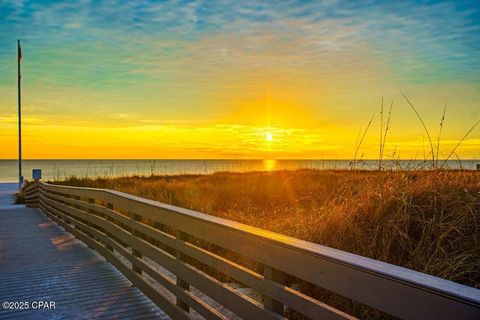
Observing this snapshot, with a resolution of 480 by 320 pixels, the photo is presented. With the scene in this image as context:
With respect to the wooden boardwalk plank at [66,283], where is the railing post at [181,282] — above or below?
above

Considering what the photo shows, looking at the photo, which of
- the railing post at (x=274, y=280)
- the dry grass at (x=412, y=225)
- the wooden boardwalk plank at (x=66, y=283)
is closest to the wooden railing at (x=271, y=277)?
the railing post at (x=274, y=280)

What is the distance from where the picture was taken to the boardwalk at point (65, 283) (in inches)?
179

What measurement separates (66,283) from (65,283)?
1 cm

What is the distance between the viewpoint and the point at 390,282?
74.0 inches

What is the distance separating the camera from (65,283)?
18.3 feet

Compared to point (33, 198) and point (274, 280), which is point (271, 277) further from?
point (33, 198)

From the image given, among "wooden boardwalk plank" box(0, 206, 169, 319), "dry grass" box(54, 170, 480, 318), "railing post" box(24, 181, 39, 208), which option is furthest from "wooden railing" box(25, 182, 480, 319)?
"railing post" box(24, 181, 39, 208)

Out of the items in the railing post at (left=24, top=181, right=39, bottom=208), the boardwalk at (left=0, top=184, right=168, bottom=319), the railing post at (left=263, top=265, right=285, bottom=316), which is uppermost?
the railing post at (left=263, top=265, right=285, bottom=316)

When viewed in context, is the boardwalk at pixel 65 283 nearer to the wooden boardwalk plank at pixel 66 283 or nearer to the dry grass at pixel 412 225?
the wooden boardwalk plank at pixel 66 283

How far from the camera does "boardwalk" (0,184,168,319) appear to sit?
4535 mm

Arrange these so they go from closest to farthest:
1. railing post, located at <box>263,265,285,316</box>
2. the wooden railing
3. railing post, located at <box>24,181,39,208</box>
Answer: the wooden railing, railing post, located at <box>263,265,285,316</box>, railing post, located at <box>24,181,39,208</box>

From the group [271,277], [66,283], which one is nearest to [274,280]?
[271,277]

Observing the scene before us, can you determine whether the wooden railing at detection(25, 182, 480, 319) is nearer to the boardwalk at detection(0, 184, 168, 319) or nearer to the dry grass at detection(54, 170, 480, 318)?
the boardwalk at detection(0, 184, 168, 319)

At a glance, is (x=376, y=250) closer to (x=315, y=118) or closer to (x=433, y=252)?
(x=433, y=252)
